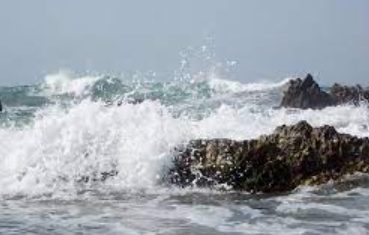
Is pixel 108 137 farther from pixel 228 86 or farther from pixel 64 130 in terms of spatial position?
pixel 228 86

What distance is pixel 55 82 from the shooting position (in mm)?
37125

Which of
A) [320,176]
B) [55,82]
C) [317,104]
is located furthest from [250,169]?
[55,82]

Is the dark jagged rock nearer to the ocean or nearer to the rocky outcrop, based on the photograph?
the ocean

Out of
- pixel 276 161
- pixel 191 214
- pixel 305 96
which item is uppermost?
pixel 305 96

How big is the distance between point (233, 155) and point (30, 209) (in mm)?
2257

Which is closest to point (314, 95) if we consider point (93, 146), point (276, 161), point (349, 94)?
point (349, 94)

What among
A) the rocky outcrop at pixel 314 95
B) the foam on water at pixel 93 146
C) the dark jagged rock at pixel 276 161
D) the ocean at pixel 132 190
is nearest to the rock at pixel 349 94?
the rocky outcrop at pixel 314 95

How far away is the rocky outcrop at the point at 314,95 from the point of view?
2003 cm

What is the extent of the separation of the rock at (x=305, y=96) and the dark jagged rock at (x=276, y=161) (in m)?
12.4

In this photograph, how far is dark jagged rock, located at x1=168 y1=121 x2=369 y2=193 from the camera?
24.1ft

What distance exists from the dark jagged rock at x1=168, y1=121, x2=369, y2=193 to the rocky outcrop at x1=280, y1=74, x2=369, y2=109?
12.3 meters

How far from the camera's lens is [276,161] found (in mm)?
7363

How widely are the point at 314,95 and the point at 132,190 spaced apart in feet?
44.7

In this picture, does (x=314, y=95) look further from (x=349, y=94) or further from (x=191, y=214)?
(x=191, y=214)
